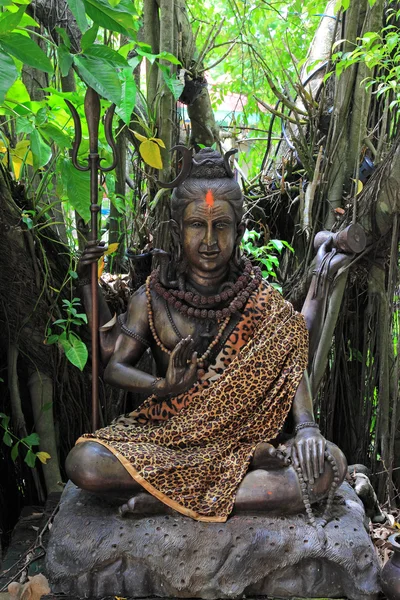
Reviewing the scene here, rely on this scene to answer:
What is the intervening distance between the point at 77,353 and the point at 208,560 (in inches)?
46.7

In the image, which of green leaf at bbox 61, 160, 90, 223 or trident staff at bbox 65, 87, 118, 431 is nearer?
trident staff at bbox 65, 87, 118, 431

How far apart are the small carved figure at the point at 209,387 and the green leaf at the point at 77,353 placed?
13 centimetres

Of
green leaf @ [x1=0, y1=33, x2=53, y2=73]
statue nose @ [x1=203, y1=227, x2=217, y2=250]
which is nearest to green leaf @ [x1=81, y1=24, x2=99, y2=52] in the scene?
green leaf @ [x1=0, y1=33, x2=53, y2=73]

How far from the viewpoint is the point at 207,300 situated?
319cm

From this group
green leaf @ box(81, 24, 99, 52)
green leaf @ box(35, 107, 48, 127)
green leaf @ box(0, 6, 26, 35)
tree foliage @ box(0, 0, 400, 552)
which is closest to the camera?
green leaf @ box(0, 6, 26, 35)

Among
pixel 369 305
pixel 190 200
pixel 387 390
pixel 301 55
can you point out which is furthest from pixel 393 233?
pixel 301 55

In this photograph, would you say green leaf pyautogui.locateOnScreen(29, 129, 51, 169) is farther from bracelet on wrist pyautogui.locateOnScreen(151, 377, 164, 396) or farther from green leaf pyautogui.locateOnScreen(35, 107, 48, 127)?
bracelet on wrist pyautogui.locateOnScreen(151, 377, 164, 396)

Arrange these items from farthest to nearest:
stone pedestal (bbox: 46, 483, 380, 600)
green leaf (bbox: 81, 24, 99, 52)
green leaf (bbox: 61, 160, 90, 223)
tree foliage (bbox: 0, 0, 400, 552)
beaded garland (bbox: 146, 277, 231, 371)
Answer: tree foliage (bbox: 0, 0, 400, 552)
green leaf (bbox: 61, 160, 90, 223)
beaded garland (bbox: 146, 277, 231, 371)
stone pedestal (bbox: 46, 483, 380, 600)
green leaf (bbox: 81, 24, 99, 52)

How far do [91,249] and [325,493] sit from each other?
1.46 metres

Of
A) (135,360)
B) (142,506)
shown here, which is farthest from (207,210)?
(142,506)

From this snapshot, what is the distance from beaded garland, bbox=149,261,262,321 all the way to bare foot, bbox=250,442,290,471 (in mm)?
611

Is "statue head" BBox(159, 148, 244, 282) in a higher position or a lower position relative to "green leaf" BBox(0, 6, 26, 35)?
lower

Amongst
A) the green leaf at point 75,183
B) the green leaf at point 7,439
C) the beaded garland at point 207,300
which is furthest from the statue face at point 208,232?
the green leaf at point 7,439

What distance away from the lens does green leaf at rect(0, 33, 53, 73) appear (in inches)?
Result: 90.5
